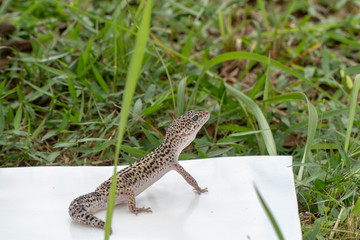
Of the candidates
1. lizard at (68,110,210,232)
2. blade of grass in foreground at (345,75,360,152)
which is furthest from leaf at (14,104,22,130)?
blade of grass in foreground at (345,75,360,152)

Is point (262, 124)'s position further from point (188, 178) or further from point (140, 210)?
point (140, 210)

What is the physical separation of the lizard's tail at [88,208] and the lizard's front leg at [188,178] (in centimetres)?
76

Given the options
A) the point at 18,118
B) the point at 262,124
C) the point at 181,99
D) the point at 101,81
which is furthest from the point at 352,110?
the point at 18,118

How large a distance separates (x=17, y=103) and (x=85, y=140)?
133cm

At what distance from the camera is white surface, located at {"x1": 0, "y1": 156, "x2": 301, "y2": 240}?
3.97m

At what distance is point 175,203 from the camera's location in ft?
14.3

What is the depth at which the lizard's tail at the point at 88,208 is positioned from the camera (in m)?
3.91

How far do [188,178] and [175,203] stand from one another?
27cm

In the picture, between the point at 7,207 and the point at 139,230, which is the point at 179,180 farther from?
the point at 7,207

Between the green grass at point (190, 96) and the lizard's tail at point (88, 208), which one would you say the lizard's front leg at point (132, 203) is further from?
the green grass at point (190, 96)

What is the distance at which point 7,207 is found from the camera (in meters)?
4.23

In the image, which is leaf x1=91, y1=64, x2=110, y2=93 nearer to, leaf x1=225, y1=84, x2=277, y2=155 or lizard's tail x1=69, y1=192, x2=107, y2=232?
leaf x1=225, y1=84, x2=277, y2=155

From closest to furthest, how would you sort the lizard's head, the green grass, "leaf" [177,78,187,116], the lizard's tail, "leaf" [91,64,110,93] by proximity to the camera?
the lizard's tail < the lizard's head < the green grass < "leaf" [177,78,187,116] < "leaf" [91,64,110,93]

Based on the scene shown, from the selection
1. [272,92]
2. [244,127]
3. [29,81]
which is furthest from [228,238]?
[29,81]
